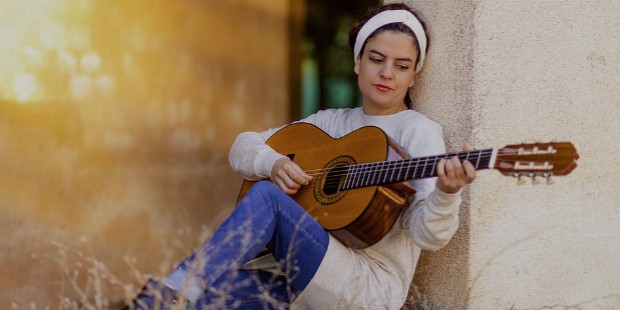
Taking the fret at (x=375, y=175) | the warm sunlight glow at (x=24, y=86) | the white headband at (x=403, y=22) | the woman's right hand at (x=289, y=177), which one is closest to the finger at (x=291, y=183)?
the woman's right hand at (x=289, y=177)

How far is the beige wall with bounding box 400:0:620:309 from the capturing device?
2.79 m

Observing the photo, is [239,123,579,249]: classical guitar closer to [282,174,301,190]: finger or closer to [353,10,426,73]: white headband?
[282,174,301,190]: finger

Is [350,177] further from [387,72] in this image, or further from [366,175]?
[387,72]

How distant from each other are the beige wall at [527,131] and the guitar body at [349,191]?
34 cm

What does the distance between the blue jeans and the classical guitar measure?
0.35 feet

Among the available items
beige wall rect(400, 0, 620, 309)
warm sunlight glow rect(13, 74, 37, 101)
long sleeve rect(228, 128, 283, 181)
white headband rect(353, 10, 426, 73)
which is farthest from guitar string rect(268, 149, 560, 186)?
warm sunlight glow rect(13, 74, 37, 101)

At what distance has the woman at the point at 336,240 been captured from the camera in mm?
2467

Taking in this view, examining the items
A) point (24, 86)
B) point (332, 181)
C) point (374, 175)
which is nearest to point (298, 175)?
point (332, 181)

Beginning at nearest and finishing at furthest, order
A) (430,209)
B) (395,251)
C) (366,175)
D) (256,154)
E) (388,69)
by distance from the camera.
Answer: (430,209) < (366,175) < (395,251) < (388,69) < (256,154)

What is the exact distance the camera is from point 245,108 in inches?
204

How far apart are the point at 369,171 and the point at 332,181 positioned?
20cm

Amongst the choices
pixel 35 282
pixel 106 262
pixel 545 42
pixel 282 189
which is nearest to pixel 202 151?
pixel 106 262

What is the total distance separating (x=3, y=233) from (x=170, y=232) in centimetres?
102

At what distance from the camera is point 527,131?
112 inches
